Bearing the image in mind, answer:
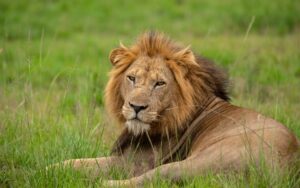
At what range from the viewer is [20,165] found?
18.2ft

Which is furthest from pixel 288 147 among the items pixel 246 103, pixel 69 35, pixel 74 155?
pixel 69 35

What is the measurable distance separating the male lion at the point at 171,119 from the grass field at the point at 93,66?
19 cm

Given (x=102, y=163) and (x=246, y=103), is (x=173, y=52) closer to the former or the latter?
(x=102, y=163)

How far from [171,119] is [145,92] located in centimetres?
31

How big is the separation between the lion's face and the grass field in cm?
43

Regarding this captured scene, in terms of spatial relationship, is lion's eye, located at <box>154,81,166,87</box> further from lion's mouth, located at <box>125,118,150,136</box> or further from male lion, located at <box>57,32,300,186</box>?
lion's mouth, located at <box>125,118,150,136</box>

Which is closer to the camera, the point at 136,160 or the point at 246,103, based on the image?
the point at 136,160

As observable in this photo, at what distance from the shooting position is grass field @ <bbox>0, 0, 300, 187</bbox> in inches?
221

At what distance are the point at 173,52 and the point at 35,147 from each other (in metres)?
1.34

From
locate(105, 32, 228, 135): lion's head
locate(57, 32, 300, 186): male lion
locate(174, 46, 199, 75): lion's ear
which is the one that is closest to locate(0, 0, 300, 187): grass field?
locate(57, 32, 300, 186): male lion

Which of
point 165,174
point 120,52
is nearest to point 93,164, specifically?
point 165,174

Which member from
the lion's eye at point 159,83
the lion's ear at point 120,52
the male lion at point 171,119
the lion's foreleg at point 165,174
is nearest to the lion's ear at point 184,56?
the male lion at point 171,119

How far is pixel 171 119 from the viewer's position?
227 inches

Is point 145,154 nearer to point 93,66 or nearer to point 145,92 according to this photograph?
point 145,92
